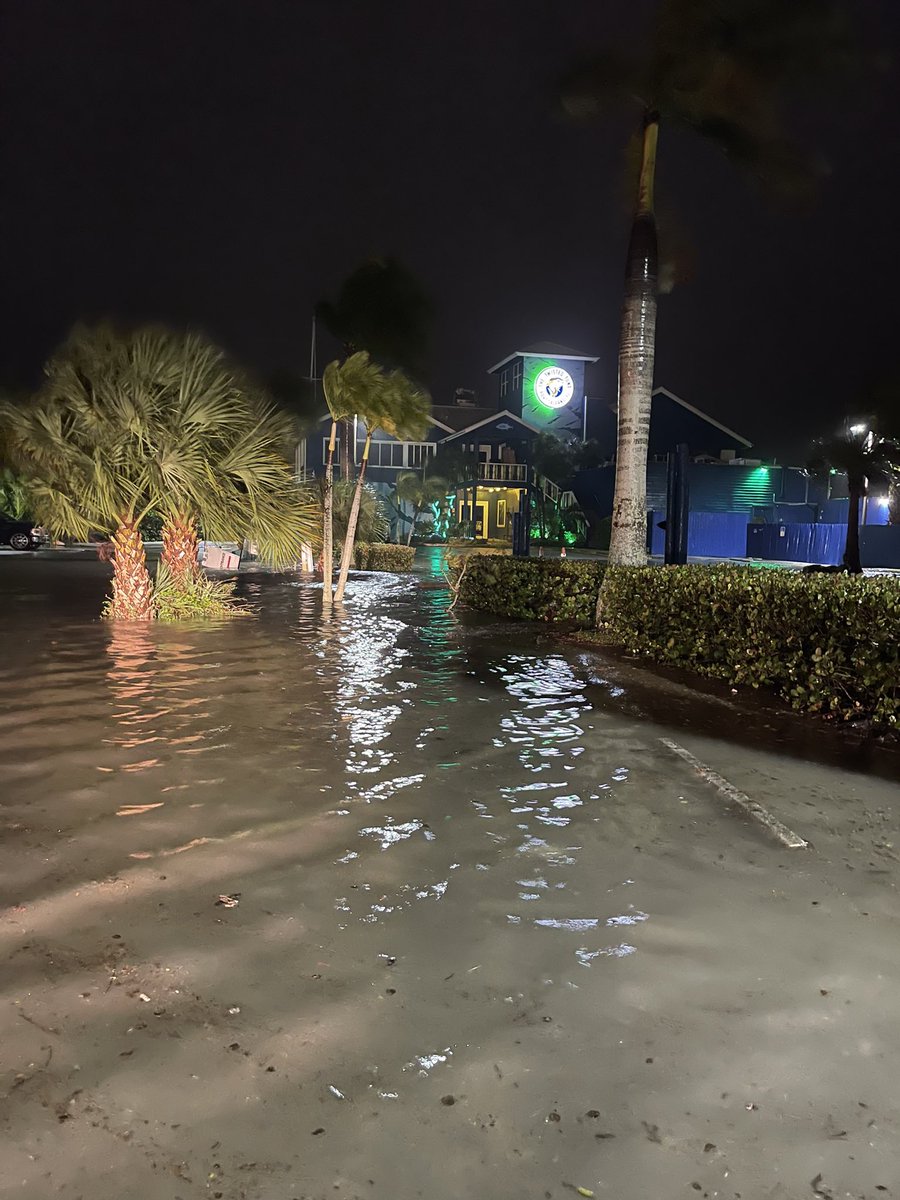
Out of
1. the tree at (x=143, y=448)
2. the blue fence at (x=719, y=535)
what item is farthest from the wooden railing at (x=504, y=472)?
the tree at (x=143, y=448)

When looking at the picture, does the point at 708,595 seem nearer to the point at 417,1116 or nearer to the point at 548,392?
the point at 417,1116

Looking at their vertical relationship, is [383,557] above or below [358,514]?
below

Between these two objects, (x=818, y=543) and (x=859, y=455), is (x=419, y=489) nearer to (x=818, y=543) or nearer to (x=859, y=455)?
(x=818, y=543)

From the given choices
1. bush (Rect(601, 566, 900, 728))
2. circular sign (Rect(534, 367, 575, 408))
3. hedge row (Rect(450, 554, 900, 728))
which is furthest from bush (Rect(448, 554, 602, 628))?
circular sign (Rect(534, 367, 575, 408))

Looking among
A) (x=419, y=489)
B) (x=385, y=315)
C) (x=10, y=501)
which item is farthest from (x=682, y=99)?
(x=10, y=501)

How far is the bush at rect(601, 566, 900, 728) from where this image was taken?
7.40 metres

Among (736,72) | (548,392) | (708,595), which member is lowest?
(708,595)

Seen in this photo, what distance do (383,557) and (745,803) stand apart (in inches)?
953

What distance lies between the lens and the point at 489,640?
43.7 feet

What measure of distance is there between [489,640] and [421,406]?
23.3 ft

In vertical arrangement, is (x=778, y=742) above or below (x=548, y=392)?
below

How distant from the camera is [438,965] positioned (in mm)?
3576

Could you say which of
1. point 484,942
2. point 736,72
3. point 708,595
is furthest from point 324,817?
point 736,72

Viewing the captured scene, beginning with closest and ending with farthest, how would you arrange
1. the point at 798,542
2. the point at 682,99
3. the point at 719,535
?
the point at 682,99
the point at 798,542
the point at 719,535
